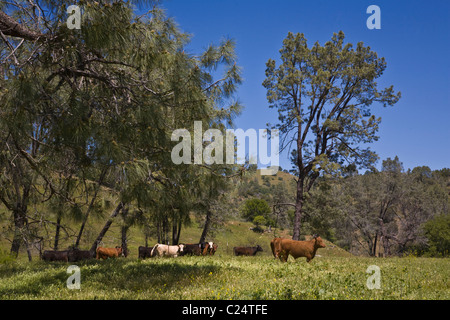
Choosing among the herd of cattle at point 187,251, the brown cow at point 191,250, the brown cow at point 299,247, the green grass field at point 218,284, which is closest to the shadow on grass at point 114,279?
the green grass field at point 218,284

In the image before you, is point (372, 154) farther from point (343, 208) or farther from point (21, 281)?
point (21, 281)

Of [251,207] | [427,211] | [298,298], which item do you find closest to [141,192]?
[298,298]

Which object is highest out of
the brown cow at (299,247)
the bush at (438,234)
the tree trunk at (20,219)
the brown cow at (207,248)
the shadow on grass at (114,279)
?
the tree trunk at (20,219)

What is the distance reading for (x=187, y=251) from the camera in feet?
67.4

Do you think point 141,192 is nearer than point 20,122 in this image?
No

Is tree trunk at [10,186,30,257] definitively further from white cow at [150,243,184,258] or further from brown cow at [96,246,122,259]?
white cow at [150,243,184,258]

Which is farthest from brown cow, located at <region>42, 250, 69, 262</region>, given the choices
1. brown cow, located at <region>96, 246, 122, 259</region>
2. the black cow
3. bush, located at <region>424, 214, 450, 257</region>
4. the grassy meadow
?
bush, located at <region>424, 214, 450, 257</region>

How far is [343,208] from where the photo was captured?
2461 centimetres

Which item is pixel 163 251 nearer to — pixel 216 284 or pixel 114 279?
pixel 114 279

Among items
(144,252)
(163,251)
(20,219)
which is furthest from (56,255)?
(20,219)

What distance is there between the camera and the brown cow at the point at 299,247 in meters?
14.2

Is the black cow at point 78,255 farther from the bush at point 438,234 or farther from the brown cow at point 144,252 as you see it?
the bush at point 438,234
